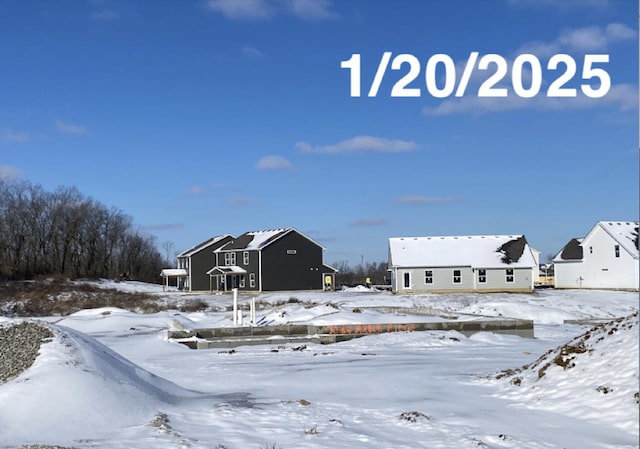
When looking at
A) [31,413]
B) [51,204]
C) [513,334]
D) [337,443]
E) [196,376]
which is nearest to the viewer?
[337,443]

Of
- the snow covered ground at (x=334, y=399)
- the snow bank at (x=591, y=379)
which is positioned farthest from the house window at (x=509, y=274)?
the snow bank at (x=591, y=379)

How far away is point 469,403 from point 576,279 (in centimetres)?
4885

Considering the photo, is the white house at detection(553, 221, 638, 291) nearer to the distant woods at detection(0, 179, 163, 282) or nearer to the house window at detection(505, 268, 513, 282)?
the house window at detection(505, 268, 513, 282)

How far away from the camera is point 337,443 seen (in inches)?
314

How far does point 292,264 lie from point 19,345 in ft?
160

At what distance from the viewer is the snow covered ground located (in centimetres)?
821

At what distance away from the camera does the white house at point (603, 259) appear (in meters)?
50.1

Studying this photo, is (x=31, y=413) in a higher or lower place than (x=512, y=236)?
lower

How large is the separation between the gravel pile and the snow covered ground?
0.89ft

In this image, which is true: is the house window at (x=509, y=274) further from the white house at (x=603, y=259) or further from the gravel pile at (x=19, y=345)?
the gravel pile at (x=19, y=345)

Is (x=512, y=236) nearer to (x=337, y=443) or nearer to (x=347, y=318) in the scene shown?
(x=347, y=318)

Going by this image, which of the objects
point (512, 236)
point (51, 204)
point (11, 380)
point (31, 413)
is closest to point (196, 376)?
point (11, 380)

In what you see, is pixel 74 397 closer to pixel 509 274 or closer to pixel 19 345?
pixel 19 345

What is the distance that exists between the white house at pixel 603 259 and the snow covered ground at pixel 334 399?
38140mm
